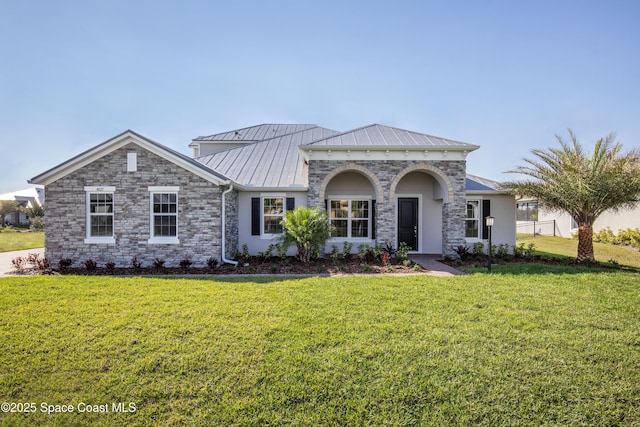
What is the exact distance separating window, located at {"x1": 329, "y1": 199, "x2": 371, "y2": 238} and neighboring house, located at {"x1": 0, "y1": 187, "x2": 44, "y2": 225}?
123 feet

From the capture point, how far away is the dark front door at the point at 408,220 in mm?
13500

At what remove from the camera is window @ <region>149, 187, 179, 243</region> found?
10516mm

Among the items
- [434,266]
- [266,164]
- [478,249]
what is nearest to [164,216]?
[266,164]

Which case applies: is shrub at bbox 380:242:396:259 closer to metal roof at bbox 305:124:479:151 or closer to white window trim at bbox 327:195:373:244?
white window trim at bbox 327:195:373:244

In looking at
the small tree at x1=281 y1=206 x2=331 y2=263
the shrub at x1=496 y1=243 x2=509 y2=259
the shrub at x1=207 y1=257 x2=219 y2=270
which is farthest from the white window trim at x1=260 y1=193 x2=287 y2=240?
the shrub at x1=496 y1=243 x2=509 y2=259

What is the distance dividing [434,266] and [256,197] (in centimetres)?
737

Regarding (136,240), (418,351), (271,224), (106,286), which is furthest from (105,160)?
(418,351)

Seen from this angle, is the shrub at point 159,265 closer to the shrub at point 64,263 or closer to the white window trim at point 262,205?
the shrub at point 64,263

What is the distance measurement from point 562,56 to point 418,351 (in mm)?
11932

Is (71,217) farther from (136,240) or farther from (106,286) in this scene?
(106,286)

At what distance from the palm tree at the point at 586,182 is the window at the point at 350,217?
627cm

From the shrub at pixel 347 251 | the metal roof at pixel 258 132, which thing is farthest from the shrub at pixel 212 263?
the metal roof at pixel 258 132

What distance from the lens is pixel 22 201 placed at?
36.8m

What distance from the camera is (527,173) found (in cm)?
1181
